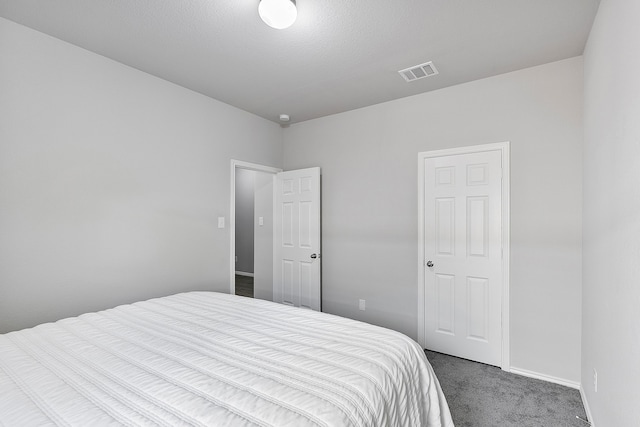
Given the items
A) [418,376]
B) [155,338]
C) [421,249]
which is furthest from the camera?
[421,249]

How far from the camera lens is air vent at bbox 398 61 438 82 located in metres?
2.50

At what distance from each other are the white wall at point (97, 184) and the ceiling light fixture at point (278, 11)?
5.22 feet

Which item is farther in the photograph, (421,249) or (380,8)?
(421,249)

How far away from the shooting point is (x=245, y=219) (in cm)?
650

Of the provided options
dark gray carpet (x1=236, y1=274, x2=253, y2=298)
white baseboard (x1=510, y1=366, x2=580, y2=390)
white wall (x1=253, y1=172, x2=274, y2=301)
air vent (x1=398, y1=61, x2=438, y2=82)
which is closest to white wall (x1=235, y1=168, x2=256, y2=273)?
dark gray carpet (x1=236, y1=274, x2=253, y2=298)

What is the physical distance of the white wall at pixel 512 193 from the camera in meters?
2.38

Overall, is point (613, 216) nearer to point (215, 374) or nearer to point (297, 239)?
point (215, 374)

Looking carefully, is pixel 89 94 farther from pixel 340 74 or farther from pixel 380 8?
pixel 380 8

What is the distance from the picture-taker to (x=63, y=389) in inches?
42.4

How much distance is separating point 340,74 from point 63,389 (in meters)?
2.71

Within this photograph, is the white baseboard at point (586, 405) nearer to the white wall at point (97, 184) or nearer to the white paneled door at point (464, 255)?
the white paneled door at point (464, 255)

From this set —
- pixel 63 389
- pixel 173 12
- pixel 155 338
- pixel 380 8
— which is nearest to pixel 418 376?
pixel 155 338

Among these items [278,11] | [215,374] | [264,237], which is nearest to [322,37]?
[278,11]

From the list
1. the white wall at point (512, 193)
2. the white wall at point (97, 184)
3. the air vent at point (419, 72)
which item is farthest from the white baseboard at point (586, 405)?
the white wall at point (97, 184)
